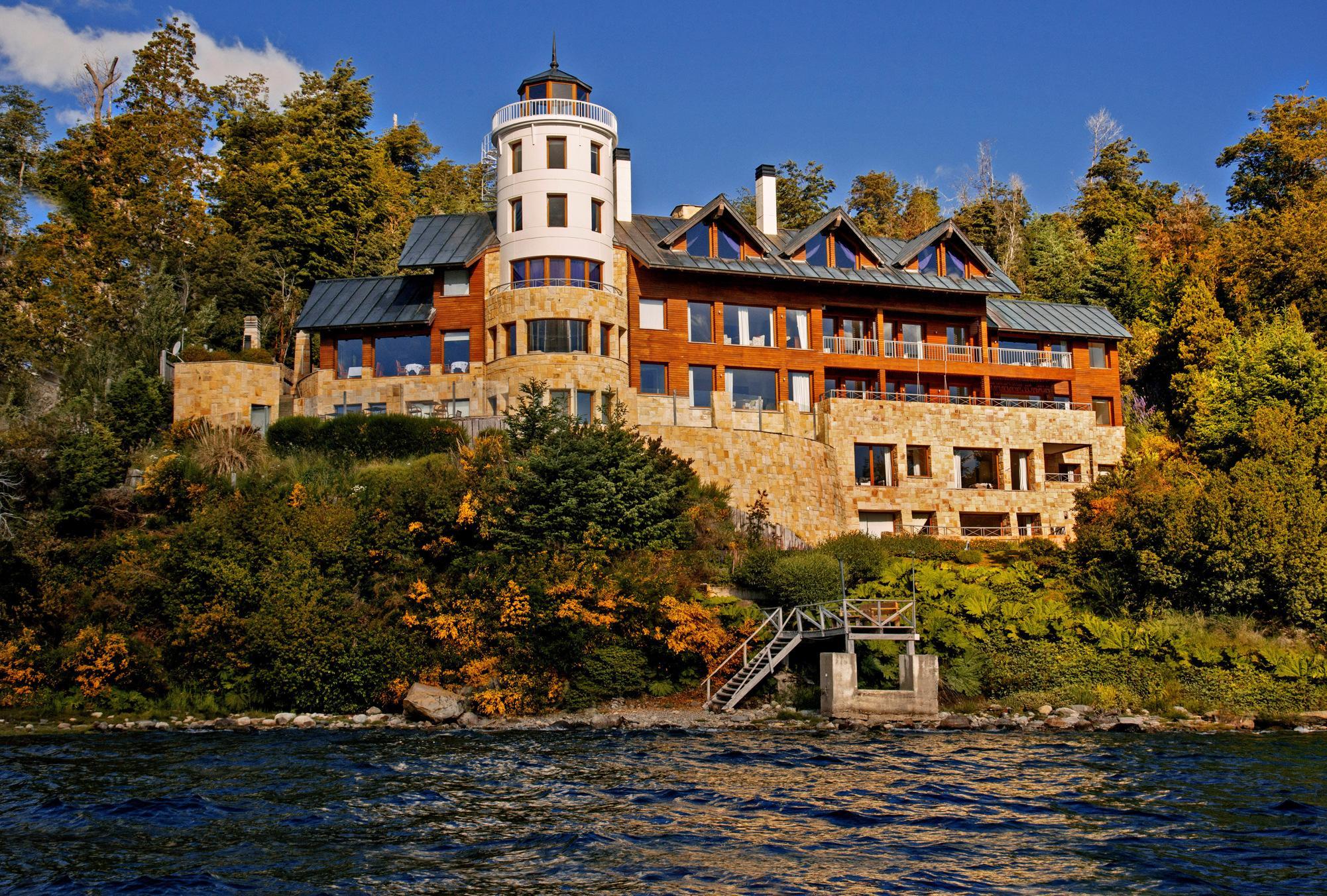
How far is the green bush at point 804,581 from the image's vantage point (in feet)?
117

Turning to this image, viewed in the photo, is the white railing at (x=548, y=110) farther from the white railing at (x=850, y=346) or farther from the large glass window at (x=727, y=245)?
the white railing at (x=850, y=346)

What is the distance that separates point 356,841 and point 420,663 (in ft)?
48.4

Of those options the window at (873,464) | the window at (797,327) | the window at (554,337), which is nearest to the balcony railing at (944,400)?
the window at (873,464)

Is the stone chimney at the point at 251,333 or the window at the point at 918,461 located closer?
the window at the point at 918,461

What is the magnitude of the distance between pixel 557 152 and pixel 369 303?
10640 millimetres

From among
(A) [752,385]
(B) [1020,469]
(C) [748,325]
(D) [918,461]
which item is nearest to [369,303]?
(C) [748,325]

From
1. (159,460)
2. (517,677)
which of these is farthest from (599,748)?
(159,460)

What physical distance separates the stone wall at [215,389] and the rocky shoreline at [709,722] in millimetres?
15611

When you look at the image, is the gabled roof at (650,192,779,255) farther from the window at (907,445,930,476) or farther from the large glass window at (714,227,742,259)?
the window at (907,445,930,476)

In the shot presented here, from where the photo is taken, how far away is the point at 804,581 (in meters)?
35.8

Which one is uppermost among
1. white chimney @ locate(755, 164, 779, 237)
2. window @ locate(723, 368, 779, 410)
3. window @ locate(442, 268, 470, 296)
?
white chimney @ locate(755, 164, 779, 237)

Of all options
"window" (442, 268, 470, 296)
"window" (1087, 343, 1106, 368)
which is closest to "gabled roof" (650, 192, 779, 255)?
"window" (442, 268, 470, 296)

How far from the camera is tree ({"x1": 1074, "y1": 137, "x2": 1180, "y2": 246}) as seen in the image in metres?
73.1

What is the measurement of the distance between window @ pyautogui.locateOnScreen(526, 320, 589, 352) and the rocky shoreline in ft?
59.5
